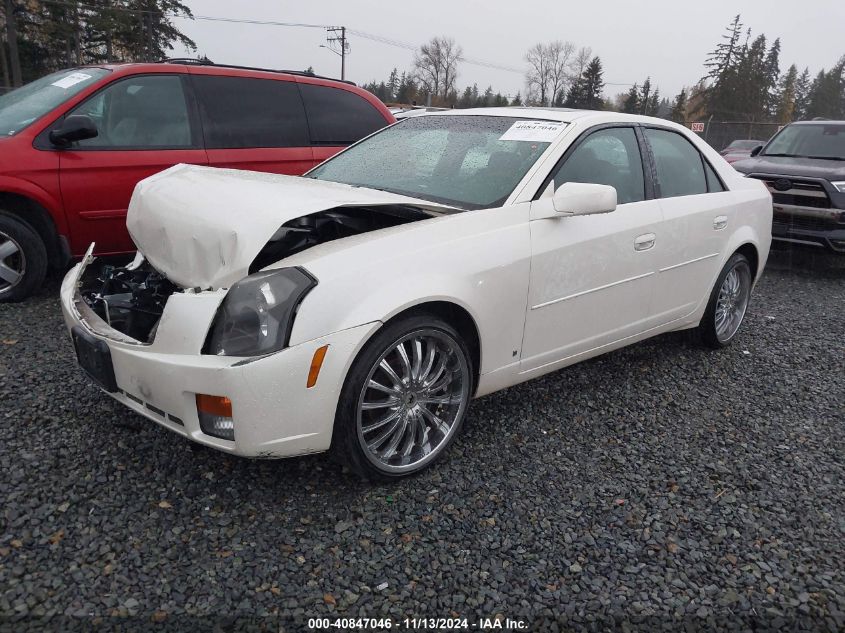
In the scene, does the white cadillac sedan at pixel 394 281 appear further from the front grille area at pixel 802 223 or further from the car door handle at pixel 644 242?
the front grille area at pixel 802 223

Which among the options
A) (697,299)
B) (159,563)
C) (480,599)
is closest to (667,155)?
(697,299)

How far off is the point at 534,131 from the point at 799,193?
556 cm

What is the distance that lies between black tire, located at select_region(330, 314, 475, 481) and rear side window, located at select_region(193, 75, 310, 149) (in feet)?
10.5

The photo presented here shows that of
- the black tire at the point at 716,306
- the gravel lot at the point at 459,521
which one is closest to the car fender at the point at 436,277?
the gravel lot at the point at 459,521

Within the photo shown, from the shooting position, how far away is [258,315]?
2.21m

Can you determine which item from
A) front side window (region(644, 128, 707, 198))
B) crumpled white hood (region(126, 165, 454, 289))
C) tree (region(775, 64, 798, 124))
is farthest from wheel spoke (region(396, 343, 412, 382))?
tree (region(775, 64, 798, 124))

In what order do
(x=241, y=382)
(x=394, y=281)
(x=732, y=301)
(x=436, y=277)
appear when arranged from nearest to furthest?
1. (x=241, y=382)
2. (x=394, y=281)
3. (x=436, y=277)
4. (x=732, y=301)

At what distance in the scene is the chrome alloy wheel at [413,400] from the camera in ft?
8.17

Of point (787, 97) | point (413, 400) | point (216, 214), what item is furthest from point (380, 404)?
point (787, 97)

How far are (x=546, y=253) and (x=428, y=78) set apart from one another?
250ft

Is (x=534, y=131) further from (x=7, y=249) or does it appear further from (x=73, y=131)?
(x=7, y=249)

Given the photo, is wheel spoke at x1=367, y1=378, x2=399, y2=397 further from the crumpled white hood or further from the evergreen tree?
the evergreen tree

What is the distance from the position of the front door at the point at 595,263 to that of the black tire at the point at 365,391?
56cm

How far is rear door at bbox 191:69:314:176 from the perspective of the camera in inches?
195
